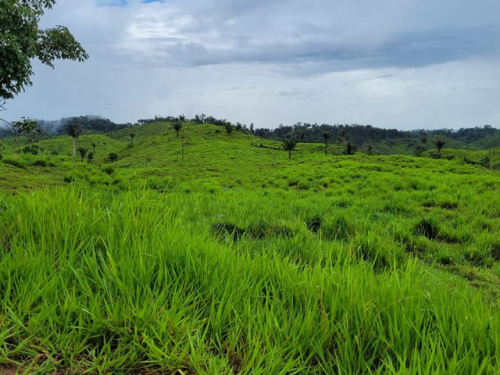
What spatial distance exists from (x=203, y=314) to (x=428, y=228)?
7.55 m

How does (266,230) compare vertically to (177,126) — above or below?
below

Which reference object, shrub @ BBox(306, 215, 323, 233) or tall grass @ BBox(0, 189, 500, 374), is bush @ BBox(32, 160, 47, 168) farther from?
tall grass @ BBox(0, 189, 500, 374)

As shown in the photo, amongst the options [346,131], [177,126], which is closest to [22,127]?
[177,126]

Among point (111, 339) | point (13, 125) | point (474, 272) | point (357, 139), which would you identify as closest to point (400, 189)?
point (474, 272)

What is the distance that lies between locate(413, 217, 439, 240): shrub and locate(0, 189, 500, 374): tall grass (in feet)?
19.1

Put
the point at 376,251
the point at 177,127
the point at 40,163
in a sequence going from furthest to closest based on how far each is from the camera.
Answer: the point at 177,127 → the point at 40,163 → the point at 376,251

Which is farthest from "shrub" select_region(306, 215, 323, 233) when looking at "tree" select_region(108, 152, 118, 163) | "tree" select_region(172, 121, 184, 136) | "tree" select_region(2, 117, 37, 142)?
"tree" select_region(172, 121, 184, 136)

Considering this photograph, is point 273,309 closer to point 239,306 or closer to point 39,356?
point 239,306

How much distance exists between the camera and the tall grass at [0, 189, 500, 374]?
6.09 feet

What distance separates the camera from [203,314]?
7.40 feet

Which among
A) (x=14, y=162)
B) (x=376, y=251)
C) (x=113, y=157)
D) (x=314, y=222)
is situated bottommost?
(x=113, y=157)

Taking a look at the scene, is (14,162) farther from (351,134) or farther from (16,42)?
(351,134)

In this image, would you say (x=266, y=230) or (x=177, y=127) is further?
(x=177, y=127)

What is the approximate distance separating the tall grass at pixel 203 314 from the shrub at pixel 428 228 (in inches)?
229
